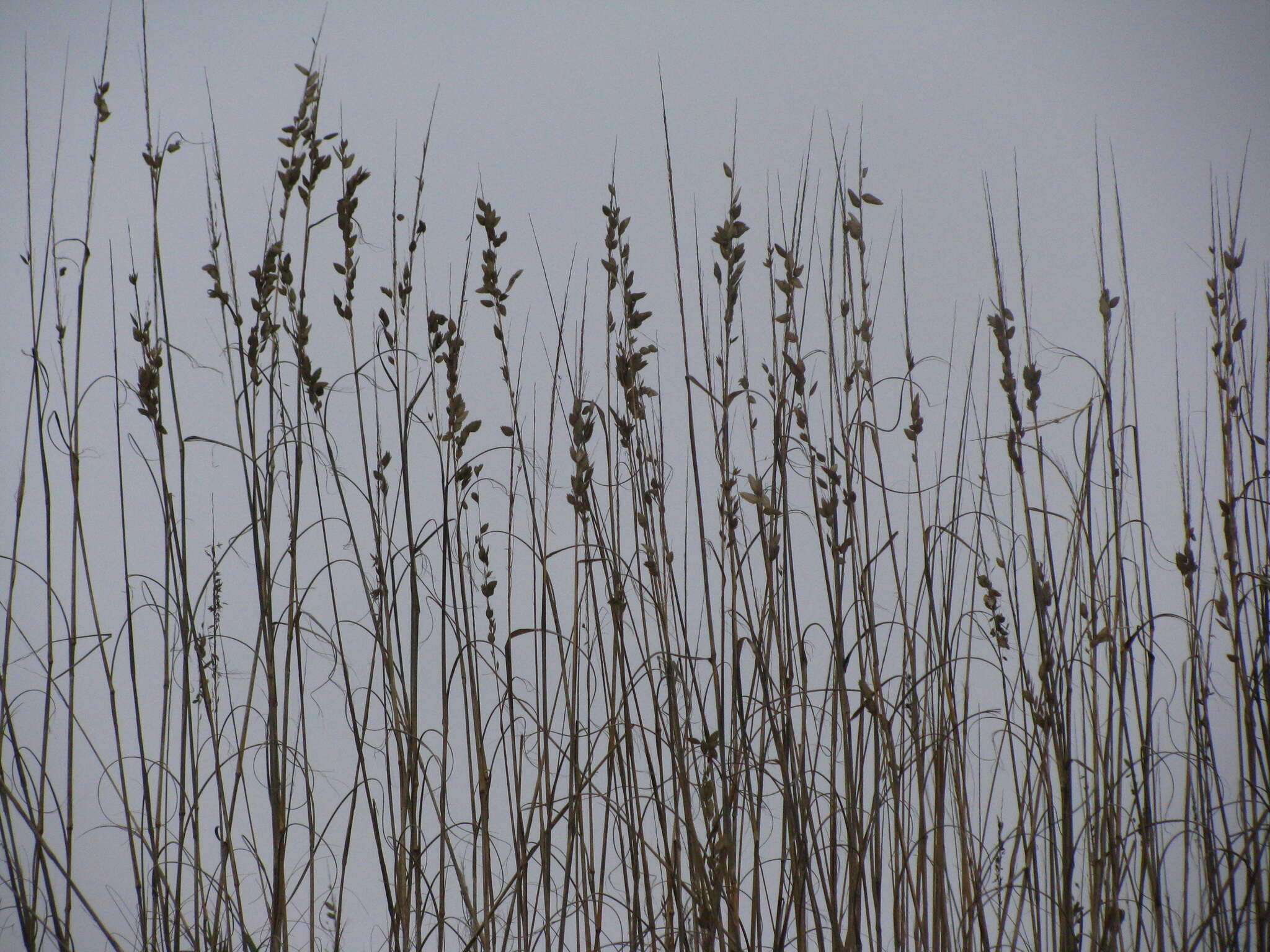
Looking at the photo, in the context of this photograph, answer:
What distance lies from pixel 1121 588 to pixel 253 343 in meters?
1.07

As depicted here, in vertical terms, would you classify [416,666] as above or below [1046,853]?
above

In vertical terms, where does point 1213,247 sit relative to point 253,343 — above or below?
above

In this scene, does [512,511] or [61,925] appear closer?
[61,925]

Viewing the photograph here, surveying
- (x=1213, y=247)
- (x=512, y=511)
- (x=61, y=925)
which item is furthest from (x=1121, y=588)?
(x=61, y=925)

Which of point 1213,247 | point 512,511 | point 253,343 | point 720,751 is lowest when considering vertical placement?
point 720,751

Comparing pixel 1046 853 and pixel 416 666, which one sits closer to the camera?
pixel 416 666

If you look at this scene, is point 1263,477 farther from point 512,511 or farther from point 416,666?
point 416,666

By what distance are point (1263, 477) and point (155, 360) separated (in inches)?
54.7

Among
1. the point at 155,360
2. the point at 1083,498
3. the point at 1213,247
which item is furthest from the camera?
the point at 1213,247

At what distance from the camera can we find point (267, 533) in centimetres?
92

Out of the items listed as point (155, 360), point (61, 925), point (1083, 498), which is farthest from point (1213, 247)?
point (61, 925)

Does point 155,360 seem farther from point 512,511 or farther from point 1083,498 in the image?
point 1083,498

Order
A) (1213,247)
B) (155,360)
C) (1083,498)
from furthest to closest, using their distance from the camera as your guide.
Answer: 1. (1213,247)
2. (1083,498)
3. (155,360)

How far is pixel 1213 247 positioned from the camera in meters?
1.14
